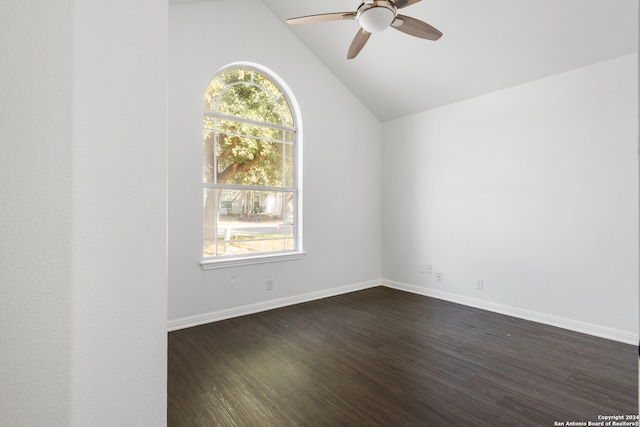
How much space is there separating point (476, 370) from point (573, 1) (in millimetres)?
2993

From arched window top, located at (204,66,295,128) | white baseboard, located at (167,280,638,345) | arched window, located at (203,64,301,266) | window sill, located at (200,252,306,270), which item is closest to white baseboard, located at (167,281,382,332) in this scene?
white baseboard, located at (167,280,638,345)

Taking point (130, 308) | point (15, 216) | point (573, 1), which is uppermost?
point (573, 1)

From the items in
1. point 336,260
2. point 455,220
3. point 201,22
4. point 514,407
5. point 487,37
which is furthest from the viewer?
point 336,260

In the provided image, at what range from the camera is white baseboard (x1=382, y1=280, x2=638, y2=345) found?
2.88 m

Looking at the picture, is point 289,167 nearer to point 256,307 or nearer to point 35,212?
point 256,307

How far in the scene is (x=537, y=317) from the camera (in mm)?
3355

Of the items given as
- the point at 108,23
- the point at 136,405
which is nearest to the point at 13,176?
the point at 108,23

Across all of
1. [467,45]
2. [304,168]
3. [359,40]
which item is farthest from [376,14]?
[304,168]

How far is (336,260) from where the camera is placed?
14.7ft

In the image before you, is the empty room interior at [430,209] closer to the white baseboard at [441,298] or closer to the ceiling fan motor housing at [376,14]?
the white baseboard at [441,298]

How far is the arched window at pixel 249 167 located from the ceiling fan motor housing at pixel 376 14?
1.87 m

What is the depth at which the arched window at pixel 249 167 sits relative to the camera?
140 inches

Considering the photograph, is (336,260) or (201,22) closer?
(201,22)

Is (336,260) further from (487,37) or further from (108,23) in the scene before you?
(108,23)
